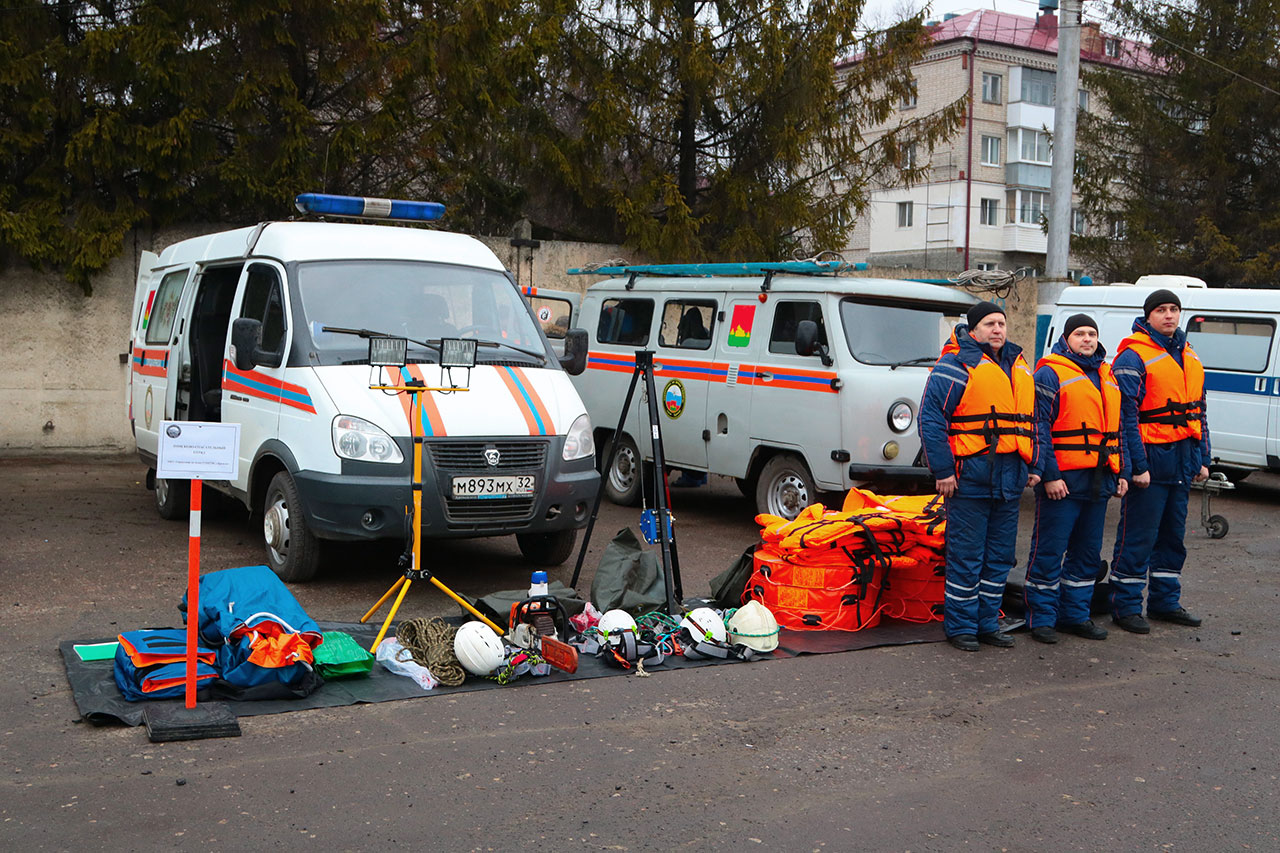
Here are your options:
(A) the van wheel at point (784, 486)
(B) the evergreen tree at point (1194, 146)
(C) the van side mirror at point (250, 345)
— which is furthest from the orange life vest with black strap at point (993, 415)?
(B) the evergreen tree at point (1194, 146)

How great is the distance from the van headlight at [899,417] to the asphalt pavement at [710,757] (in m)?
2.68

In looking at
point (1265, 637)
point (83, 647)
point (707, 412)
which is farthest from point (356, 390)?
point (1265, 637)

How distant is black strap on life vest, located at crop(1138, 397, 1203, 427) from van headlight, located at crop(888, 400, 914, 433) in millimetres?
2539

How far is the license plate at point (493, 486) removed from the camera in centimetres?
811

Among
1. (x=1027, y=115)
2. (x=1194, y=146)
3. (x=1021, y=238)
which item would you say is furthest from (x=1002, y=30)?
(x=1194, y=146)

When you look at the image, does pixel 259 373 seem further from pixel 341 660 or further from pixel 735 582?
pixel 735 582

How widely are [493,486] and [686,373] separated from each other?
4106mm

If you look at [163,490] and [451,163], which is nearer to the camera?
[163,490]

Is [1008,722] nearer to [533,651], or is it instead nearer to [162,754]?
[533,651]

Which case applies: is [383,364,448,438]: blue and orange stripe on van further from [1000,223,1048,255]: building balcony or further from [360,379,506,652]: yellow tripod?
[1000,223,1048,255]: building balcony

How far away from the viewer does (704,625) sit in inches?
281

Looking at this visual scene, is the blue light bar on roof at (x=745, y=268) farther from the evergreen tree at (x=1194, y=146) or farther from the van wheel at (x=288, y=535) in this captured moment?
the evergreen tree at (x=1194, y=146)

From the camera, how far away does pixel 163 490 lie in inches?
439

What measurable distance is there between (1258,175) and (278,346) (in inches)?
828
